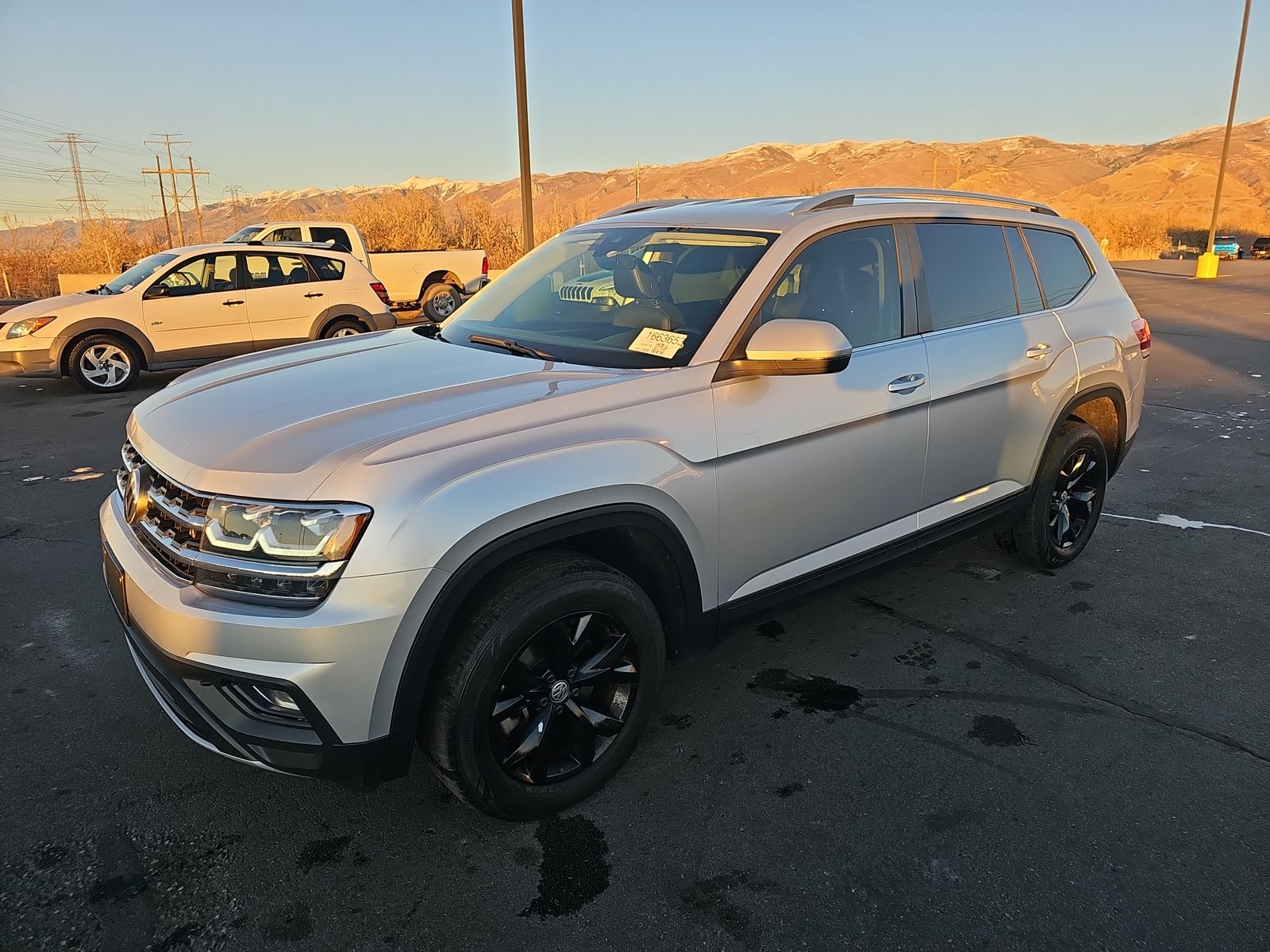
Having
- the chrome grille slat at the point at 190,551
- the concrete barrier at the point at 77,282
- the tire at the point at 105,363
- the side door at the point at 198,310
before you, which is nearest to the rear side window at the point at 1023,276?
the chrome grille slat at the point at 190,551

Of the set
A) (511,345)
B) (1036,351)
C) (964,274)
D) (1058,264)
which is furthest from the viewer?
(1058,264)

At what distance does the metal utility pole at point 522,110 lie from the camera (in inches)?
498

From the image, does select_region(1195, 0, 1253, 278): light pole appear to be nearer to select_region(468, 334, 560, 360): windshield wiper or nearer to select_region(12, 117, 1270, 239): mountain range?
select_region(468, 334, 560, 360): windshield wiper

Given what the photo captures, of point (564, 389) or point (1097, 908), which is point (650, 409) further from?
point (1097, 908)

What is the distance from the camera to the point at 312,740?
2207mm

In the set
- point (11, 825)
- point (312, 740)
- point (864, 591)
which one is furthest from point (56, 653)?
point (864, 591)

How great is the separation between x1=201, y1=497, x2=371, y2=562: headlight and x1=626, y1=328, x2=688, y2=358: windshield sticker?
1245 mm

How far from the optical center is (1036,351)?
4.08 m

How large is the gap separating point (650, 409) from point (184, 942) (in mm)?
1932

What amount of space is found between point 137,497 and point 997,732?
3075mm

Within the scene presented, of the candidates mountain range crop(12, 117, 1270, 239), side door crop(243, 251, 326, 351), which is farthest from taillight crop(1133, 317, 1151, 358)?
mountain range crop(12, 117, 1270, 239)

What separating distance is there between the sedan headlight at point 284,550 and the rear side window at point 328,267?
32.7 ft

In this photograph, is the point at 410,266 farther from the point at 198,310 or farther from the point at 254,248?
the point at 198,310

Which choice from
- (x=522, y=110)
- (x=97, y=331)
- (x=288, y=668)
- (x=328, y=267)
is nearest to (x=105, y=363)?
(x=97, y=331)
